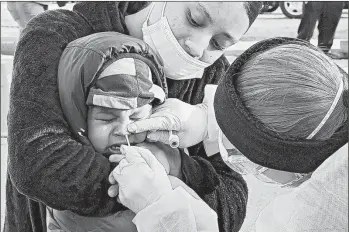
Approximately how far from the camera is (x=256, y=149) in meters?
1.04

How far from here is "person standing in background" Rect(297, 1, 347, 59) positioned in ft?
9.38

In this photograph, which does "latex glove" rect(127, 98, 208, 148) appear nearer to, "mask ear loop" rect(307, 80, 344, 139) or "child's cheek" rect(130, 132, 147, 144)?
"child's cheek" rect(130, 132, 147, 144)

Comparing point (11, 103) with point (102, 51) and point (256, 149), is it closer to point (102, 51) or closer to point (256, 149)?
point (102, 51)

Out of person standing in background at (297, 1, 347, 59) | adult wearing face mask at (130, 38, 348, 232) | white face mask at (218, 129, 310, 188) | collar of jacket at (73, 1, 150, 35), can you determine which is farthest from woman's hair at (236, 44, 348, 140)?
person standing in background at (297, 1, 347, 59)

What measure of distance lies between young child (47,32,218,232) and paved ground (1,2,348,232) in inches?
12.9

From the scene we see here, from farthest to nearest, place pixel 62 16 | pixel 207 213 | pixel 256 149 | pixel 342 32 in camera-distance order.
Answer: pixel 342 32
pixel 62 16
pixel 207 213
pixel 256 149

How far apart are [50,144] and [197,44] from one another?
0.44 metres

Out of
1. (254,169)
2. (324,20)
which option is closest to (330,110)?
(254,169)

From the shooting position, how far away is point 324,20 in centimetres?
291

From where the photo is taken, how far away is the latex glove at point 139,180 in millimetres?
1127

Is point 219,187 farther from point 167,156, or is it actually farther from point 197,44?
point 197,44

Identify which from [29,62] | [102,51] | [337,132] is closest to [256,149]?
[337,132]

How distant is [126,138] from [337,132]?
0.45m

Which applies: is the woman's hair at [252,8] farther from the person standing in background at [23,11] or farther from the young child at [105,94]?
the person standing in background at [23,11]
